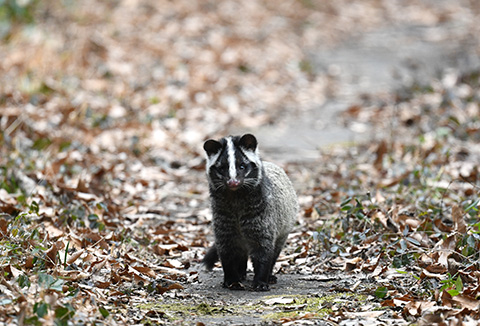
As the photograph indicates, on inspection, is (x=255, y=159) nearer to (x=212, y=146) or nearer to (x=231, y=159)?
(x=231, y=159)

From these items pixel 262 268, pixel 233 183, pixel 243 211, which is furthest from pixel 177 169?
pixel 233 183

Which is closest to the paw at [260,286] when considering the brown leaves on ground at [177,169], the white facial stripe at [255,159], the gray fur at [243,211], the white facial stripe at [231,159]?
the gray fur at [243,211]

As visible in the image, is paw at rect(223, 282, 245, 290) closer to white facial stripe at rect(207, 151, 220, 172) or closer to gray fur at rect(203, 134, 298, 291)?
gray fur at rect(203, 134, 298, 291)

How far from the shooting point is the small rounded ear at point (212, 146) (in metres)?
5.93

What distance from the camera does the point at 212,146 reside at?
5.96 metres

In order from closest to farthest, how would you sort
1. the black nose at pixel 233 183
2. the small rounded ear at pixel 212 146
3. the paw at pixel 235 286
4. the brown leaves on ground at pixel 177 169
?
the brown leaves on ground at pixel 177 169, the black nose at pixel 233 183, the small rounded ear at pixel 212 146, the paw at pixel 235 286

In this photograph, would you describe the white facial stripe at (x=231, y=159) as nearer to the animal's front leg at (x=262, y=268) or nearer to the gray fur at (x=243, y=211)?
the gray fur at (x=243, y=211)

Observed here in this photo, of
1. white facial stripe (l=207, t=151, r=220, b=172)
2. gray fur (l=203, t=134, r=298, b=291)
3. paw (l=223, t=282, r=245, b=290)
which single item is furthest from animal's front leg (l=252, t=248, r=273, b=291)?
white facial stripe (l=207, t=151, r=220, b=172)

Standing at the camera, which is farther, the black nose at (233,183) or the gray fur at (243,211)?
the gray fur at (243,211)

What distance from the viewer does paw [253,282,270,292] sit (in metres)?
5.97

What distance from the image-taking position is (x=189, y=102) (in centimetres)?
1351

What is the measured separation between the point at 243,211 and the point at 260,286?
674 millimetres

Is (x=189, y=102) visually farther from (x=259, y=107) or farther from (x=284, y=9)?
(x=284, y=9)

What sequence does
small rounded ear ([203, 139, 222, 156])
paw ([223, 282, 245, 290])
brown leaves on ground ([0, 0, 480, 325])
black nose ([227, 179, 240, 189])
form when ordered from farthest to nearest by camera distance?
paw ([223, 282, 245, 290])
small rounded ear ([203, 139, 222, 156])
black nose ([227, 179, 240, 189])
brown leaves on ground ([0, 0, 480, 325])
